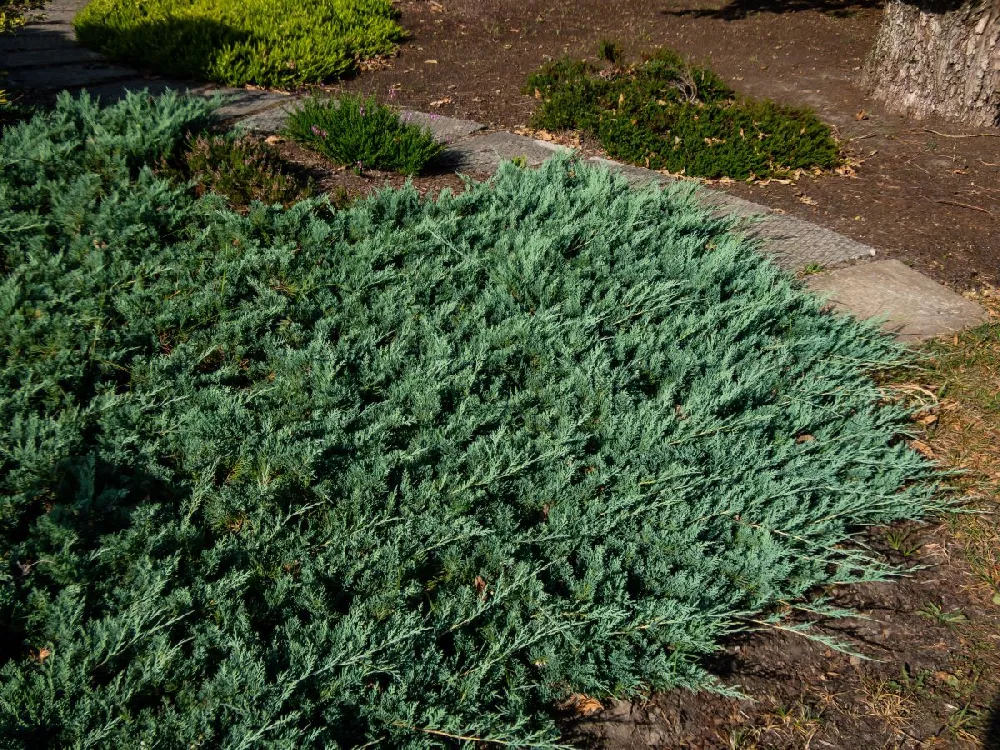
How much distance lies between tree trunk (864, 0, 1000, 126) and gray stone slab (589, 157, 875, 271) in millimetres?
2846

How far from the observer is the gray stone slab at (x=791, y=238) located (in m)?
4.41

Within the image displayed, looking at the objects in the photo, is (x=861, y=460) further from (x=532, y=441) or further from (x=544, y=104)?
(x=544, y=104)

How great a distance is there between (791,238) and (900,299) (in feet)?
2.37

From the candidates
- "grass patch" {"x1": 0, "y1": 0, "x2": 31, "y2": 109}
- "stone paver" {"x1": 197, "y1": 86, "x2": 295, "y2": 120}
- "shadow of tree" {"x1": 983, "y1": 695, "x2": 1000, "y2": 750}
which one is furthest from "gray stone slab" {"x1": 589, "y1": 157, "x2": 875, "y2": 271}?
"grass patch" {"x1": 0, "y1": 0, "x2": 31, "y2": 109}

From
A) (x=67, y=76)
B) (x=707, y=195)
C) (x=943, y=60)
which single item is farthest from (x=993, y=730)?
(x=67, y=76)

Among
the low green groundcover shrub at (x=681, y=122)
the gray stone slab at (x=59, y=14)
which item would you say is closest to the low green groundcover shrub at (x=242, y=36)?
the gray stone slab at (x=59, y=14)

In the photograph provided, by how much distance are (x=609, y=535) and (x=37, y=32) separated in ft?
28.5

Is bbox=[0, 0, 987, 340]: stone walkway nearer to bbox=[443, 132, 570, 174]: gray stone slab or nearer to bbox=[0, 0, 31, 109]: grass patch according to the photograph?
bbox=[443, 132, 570, 174]: gray stone slab

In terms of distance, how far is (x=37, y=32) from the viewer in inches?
319

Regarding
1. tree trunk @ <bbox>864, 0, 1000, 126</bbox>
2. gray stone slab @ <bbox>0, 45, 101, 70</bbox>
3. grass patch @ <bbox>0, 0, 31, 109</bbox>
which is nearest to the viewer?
grass patch @ <bbox>0, 0, 31, 109</bbox>

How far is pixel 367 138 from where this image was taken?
4660mm

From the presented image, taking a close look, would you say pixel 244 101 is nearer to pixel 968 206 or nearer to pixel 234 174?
pixel 234 174

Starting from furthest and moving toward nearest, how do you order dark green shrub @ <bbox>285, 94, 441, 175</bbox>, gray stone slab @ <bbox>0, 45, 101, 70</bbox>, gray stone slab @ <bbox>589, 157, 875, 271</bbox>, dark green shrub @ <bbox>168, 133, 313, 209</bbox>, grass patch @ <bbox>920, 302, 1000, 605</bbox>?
1. gray stone slab @ <bbox>0, 45, 101, 70</bbox>
2. dark green shrub @ <bbox>285, 94, 441, 175</bbox>
3. gray stone slab @ <bbox>589, 157, 875, 271</bbox>
4. dark green shrub @ <bbox>168, 133, 313, 209</bbox>
5. grass patch @ <bbox>920, 302, 1000, 605</bbox>

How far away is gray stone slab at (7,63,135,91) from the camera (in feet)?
19.9
